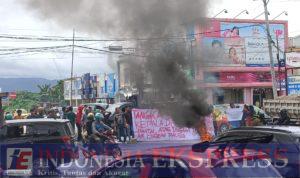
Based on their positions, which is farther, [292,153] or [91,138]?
[91,138]

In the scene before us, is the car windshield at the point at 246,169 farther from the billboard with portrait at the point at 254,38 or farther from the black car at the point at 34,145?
the billboard with portrait at the point at 254,38

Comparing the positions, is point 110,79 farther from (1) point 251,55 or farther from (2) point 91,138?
(2) point 91,138

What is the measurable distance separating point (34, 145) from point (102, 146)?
3639 mm

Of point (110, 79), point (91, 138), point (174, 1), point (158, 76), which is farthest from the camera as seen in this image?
point (110, 79)

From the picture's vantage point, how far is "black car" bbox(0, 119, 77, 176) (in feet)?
29.5

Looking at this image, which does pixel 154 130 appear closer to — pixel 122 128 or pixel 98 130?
pixel 122 128

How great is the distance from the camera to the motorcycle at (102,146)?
12337 millimetres

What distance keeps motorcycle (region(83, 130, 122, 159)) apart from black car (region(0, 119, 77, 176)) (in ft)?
7.72

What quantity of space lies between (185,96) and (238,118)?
35.6ft

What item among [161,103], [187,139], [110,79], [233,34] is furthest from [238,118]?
[110,79]

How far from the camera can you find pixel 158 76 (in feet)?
32.2

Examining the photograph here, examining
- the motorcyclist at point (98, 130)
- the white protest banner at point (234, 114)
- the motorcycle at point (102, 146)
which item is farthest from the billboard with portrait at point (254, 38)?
the motorcycle at point (102, 146)

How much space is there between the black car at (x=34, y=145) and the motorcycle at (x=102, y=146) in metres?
2.35

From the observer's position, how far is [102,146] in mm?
12789
